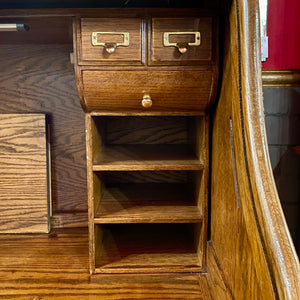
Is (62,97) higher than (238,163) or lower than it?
higher

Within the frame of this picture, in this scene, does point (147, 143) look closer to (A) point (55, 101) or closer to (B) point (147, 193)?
(B) point (147, 193)

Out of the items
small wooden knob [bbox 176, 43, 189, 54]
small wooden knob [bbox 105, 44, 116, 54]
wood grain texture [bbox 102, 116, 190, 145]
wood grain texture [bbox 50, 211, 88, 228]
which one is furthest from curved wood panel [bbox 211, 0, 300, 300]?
wood grain texture [bbox 50, 211, 88, 228]

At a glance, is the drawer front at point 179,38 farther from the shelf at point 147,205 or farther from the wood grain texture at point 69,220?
the wood grain texture at point 69,220

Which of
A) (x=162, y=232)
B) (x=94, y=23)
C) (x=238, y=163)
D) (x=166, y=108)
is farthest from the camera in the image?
(x=162, y=232)

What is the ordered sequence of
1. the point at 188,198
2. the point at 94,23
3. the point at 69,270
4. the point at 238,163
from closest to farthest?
the point at 238,163 < the point at 94,23 < the point at 69,270 < the point at 188,198

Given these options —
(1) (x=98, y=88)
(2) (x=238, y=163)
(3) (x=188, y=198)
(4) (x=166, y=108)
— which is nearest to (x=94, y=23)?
(1) (x=98, y=88)

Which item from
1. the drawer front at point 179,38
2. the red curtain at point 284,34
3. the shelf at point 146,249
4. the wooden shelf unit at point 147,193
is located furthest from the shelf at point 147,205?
the red curtain at point 284,34

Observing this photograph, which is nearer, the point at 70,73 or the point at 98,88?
the point at 98,88

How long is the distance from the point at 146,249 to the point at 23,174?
2.34ft

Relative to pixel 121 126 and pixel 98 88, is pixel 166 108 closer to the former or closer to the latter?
pixel 98 88

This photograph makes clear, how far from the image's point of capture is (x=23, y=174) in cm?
165

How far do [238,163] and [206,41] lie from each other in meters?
0.49

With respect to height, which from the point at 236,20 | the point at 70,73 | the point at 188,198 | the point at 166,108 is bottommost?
the point at 188,198

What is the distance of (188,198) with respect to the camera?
1.51 metres
